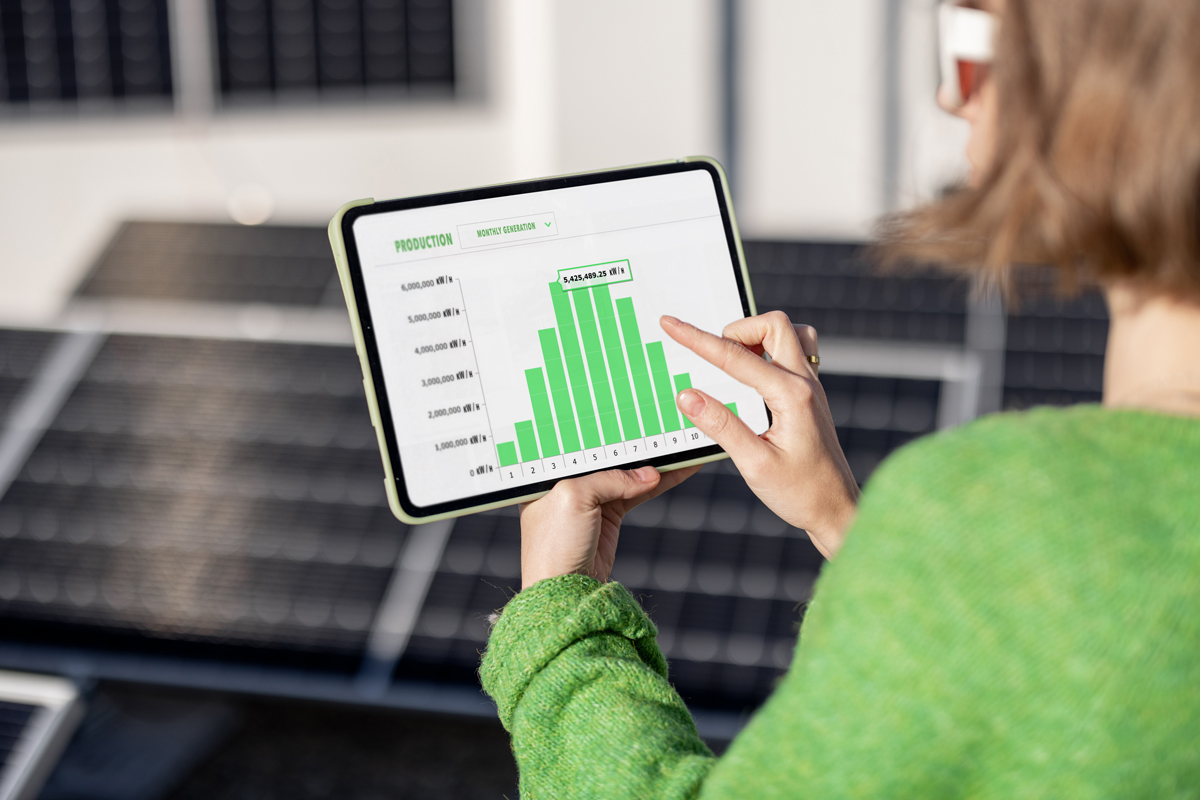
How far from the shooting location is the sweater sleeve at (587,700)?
641 mm

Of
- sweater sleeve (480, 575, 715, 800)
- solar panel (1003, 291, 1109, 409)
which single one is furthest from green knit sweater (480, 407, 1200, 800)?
solar panel (1003, 291, 1109, 409)

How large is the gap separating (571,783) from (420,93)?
10.7 feet

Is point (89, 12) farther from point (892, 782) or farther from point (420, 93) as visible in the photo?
point (892, 782)

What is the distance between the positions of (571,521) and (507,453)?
88mm

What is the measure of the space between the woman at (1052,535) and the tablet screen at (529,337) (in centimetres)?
39

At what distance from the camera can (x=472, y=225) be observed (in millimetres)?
881

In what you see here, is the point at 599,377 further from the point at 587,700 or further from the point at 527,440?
the point at 587,700

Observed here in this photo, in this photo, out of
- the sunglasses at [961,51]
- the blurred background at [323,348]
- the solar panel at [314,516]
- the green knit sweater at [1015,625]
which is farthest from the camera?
the solar panel at [314,516]

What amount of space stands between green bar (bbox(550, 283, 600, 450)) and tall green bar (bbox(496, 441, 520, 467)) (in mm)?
64

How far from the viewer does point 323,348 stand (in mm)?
2469

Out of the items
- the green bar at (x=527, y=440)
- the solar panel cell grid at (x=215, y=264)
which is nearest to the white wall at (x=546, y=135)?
the solar panel cell grid at (x=215, y=264)

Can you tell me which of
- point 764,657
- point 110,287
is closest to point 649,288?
point 764,657

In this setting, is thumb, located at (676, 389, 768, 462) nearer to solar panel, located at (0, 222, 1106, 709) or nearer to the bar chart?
the bar chart

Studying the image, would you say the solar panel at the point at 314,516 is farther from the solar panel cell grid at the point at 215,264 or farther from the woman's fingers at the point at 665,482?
the woman's fingers at the point at 665,482
